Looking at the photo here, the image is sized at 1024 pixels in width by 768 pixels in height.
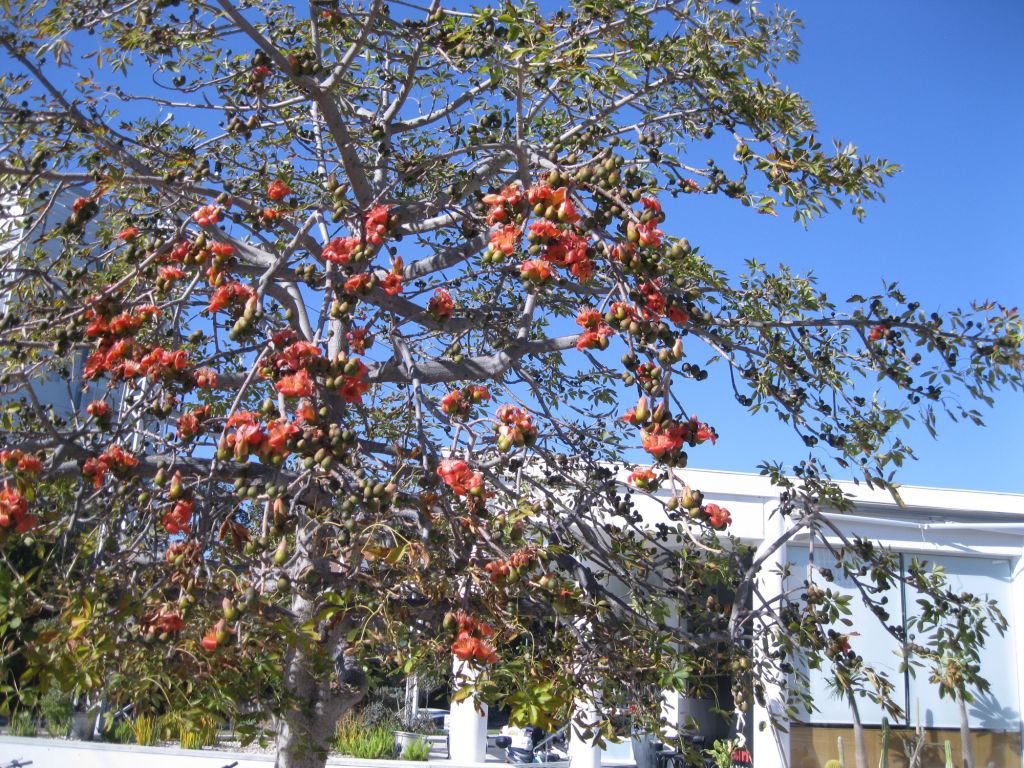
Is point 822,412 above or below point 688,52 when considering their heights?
below

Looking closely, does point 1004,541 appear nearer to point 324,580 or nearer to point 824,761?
point 824,761

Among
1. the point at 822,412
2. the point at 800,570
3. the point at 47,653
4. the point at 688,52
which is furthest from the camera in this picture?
the point at 800,570

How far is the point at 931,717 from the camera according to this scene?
11.4m

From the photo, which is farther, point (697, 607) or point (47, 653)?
point (697, 607)

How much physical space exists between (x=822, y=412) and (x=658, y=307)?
1.57 metres

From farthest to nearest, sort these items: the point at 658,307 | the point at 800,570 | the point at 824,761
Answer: the point at 800,570
the point at 824,761
the point at 658,307

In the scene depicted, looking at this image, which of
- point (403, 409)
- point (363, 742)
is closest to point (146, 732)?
point (363, 742)

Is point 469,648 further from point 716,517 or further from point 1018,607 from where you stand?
point 1018,607

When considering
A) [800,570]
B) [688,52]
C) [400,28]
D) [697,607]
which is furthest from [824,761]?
[400,28]

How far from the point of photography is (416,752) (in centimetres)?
1153

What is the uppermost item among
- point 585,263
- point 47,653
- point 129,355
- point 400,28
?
point 400,28

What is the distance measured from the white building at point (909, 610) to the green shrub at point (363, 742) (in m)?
1.02

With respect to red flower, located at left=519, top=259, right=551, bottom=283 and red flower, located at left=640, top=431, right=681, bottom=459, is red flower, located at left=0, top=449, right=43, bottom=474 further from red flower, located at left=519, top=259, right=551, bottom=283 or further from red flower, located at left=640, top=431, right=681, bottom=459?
red flower, located at left=640, top=431, right=681, bottom=459

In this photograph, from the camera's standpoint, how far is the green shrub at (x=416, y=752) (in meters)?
11.4
